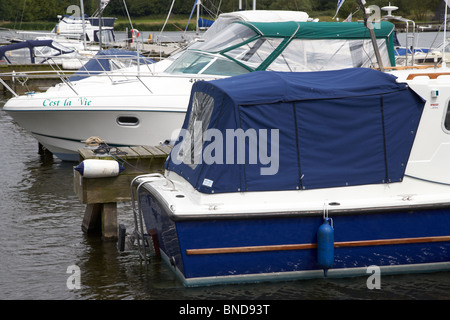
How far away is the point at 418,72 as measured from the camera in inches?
354

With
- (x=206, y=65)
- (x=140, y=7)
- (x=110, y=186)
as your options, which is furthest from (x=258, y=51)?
(x=140, y=7)

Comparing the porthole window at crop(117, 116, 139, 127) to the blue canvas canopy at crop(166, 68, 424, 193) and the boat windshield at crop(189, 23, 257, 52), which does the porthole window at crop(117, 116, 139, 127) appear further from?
the blue canvas canopy at crop(166, 68, 424, 193)

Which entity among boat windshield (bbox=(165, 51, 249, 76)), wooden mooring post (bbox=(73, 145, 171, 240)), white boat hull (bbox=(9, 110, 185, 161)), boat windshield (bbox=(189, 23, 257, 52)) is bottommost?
wooden mooring post (bbox=(73, 145, 171, 240))

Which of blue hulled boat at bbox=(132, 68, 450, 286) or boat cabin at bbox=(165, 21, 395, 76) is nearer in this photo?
blue hulled boat at bbox=(132, 68, 450, 286)

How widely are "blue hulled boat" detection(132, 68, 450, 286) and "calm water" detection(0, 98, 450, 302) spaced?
16 cm

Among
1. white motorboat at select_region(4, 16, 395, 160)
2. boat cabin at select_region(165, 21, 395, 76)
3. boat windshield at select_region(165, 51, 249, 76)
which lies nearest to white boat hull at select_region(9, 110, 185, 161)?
white motorboat at select_region(4, 16, 395, 160)

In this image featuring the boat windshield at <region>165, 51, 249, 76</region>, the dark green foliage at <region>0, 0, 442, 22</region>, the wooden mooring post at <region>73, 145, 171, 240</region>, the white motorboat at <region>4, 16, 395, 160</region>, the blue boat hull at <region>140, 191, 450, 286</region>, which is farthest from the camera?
the dark green foliage at <region>0, 0, 442, 22</region>

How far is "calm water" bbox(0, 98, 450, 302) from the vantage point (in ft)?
25.8

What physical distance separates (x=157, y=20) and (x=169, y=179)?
229ft

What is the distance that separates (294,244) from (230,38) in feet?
25.6

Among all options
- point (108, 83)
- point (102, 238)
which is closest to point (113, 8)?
point (108, 83)

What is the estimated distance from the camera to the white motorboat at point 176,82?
14383 millimetres
